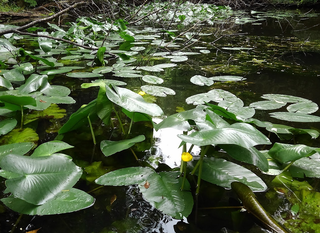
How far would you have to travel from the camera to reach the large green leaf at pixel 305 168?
2.08 feet

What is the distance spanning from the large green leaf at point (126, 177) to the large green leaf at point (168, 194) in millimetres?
17

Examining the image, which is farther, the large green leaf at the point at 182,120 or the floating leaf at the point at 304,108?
the floating leaf at the point at 304,108

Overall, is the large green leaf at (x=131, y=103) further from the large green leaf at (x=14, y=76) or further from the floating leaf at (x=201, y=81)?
the large green leaf at (x=14, y=76)

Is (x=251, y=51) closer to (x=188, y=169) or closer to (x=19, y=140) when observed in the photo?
(x=188, y=169)

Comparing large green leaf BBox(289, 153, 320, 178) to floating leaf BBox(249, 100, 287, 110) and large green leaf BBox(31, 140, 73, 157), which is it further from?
large green leaf BBox(31, 140, 73, 157)

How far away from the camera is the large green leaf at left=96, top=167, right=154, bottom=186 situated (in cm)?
56

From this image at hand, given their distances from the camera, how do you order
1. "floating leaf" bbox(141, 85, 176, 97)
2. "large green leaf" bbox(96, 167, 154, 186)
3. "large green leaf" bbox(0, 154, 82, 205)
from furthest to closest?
1. "floating leaf" bbox(141, 85, 176, 97)
2. "large green leaf" bbox(96, 167, 154, 186)
3. "large green leaf" bbox(0, 154, 82, 205)

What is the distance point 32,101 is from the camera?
0.77m

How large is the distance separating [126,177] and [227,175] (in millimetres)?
258

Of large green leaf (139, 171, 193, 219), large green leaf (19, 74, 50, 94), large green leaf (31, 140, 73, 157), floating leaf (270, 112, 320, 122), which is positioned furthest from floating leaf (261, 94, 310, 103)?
large green leaf (19, 74, 50, 94)

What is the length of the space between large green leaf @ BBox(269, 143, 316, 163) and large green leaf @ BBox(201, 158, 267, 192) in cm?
10

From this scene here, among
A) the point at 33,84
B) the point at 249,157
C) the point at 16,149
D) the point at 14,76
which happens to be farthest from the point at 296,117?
the point at 14,76

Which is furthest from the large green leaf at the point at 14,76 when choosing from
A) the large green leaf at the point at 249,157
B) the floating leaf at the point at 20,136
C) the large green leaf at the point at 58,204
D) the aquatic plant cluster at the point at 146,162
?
the large green leaf at the point at 249,157

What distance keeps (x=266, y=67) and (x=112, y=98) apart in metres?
1.47
